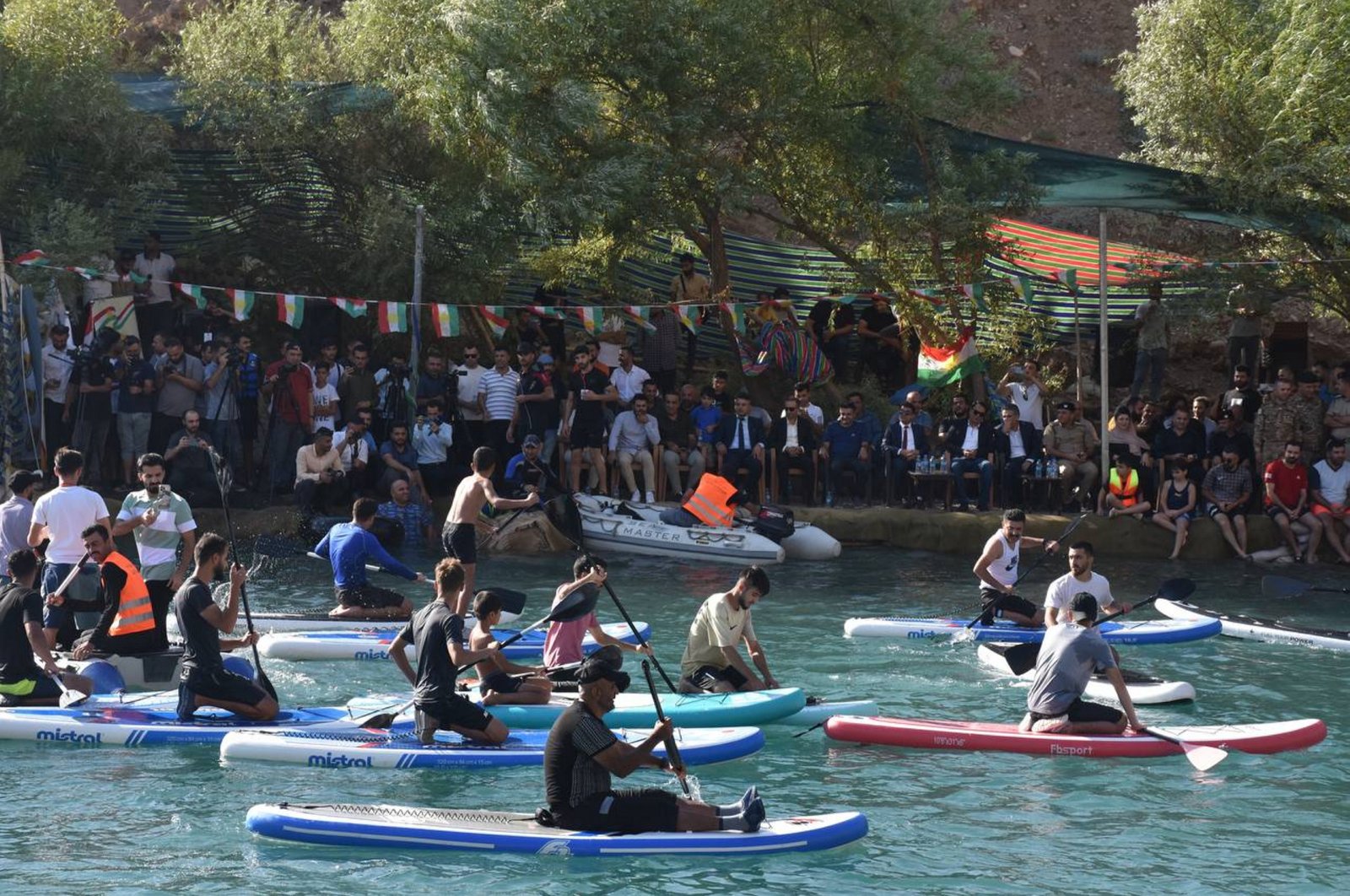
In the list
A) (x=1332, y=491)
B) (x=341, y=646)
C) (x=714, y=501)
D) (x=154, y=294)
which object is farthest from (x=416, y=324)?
(x=1332, y=491)

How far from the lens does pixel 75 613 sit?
13.6 metres

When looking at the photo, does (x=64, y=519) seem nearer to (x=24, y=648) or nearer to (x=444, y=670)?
(x=24, y=648)

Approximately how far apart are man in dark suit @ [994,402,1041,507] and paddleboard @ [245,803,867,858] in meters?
11.8

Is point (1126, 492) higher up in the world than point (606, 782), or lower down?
higher up

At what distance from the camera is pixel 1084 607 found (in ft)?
37.0

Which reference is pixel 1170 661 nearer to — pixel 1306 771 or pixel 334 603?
pixel 1306 771

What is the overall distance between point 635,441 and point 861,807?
11.4 meters

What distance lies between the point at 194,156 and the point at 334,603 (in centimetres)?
907

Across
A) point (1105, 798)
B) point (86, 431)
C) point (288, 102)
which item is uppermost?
point (288, 102)

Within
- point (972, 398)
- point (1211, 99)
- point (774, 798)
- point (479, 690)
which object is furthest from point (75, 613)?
point (1211, 99)

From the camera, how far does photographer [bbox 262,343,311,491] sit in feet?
69.3

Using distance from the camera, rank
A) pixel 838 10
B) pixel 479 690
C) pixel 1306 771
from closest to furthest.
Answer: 1. pixel 1306 771
2. pixel 479 690
3. pixel 838 10

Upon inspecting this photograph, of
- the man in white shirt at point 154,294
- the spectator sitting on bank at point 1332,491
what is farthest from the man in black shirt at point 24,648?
the spectator sitting on bank at point 1332,491

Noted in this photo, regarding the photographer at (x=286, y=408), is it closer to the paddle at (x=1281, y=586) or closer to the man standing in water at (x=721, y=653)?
the man standing in water at (x=721, y=653)
